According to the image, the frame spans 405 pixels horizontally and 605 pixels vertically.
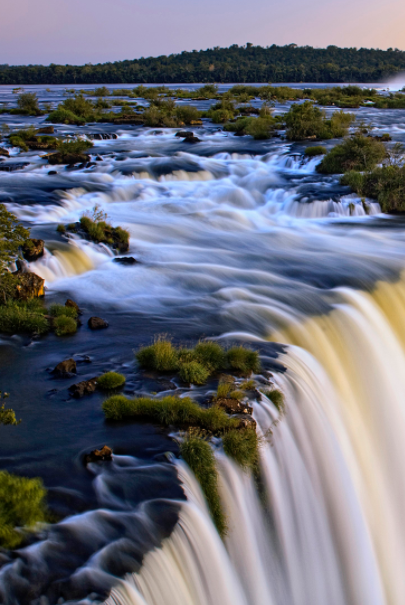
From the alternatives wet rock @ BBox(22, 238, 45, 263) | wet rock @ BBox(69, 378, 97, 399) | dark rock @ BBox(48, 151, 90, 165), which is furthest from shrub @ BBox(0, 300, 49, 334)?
dark rock @ BBox(48, 151, 90, 165)

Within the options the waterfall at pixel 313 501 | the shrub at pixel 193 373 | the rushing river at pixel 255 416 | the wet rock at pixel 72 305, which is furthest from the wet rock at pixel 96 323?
the waterfall at pixel 313 501

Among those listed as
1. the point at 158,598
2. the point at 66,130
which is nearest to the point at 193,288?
the point at 158,598

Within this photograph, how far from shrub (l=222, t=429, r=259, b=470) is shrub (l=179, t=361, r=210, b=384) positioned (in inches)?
59.0

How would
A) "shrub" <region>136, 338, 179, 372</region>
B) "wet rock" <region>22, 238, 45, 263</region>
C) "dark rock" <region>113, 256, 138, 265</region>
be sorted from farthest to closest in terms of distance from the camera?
"dark rock" <region>113, 256, 138, 265</region>
"wet rock" <region>22, 238, 45, 263</region>
"shrub" <region>136, 338, 179, 372</region>

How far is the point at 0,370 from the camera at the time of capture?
909cm

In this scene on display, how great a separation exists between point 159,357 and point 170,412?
1492mm

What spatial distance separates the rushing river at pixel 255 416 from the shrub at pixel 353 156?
5564 mm

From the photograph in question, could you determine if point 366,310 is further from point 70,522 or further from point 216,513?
point 70,522

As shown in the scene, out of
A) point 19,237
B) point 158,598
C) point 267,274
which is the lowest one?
point 158,598

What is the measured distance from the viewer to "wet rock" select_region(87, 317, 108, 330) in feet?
34.8

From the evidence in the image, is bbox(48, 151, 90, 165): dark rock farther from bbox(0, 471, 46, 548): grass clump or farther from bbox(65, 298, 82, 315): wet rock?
bbox(0, 471, 46, 548): grass clump

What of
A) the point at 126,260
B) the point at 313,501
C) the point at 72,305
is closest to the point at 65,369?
the point at 72,305

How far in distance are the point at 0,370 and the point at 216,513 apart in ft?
15.2

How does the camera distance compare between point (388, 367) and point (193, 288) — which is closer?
point (388, 367)
